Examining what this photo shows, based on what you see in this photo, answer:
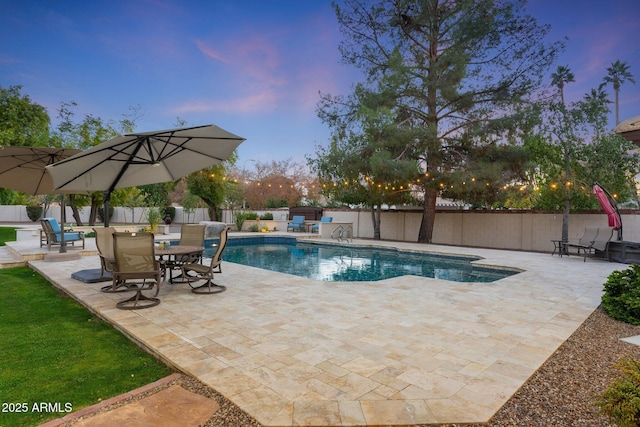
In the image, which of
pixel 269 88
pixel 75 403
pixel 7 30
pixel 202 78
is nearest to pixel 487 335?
pixel 75 403

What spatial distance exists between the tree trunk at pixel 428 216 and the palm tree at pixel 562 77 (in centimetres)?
557

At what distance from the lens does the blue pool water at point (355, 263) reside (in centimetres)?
859

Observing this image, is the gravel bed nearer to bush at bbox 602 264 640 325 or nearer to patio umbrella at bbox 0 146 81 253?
bush at bbox 602 264 640 325

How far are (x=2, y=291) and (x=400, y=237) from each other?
14.2m

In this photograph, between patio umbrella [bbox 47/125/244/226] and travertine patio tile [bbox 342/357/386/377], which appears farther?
patio umbrella [bbox 47/125/244/226]

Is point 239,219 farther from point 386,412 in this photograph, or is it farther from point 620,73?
point 620,73

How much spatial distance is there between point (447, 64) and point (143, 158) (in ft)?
37.1

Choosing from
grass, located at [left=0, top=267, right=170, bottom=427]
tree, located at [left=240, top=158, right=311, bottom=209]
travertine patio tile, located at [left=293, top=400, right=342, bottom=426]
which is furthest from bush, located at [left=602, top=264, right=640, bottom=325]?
tree, located at [left=240, top=158, right=311, bottom=209]

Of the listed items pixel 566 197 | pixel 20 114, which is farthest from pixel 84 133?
pixel 566 197

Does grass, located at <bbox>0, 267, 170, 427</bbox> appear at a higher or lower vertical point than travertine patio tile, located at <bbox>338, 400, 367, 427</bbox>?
lower

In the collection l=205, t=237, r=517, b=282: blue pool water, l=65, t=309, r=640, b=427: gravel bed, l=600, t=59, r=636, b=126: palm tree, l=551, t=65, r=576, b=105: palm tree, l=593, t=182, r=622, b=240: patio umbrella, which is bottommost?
l=205, t=237, r=517, b=282: blue pool water

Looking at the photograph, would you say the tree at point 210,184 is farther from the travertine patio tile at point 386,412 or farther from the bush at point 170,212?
the travertine patio tile at point 386,412

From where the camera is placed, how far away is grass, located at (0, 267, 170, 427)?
245cm

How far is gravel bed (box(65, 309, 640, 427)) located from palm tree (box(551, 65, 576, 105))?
1145 centimetres
